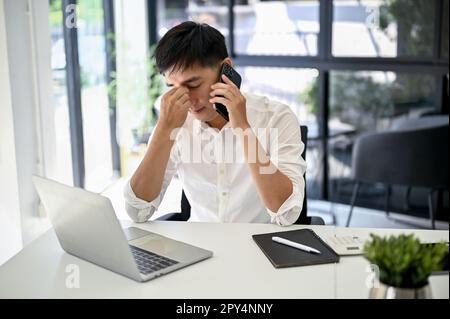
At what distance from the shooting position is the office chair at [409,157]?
328 cm

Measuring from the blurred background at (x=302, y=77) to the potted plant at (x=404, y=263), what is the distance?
89.3 inches

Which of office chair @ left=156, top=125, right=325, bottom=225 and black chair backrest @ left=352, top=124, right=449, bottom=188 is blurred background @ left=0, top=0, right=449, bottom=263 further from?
office chair @ left=156, top=125, right=325, bottom=225

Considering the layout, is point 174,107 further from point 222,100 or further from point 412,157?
point 412,157

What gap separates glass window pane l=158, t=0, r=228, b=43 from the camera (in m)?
4.43

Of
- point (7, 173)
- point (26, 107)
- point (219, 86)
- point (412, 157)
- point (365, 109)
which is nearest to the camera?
point (219, 86)

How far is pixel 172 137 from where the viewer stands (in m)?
1.87

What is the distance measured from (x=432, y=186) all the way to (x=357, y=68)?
3.50 ft

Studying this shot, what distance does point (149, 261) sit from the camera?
1440 mm

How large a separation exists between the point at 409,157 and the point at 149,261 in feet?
7.38

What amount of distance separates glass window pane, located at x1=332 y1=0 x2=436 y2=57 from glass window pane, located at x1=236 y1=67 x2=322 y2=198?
0.31 meters

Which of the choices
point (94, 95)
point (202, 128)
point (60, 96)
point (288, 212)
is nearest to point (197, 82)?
point (202, 128)

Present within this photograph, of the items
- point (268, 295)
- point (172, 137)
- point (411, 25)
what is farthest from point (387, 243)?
point (411, 25)

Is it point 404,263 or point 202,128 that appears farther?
point 202,128

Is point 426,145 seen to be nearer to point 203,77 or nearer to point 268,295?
point 203,77
